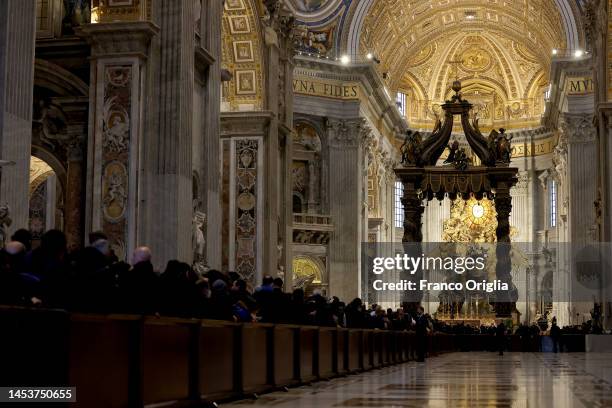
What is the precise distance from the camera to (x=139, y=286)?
6.89 metres

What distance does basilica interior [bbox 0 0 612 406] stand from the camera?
45.8 feet

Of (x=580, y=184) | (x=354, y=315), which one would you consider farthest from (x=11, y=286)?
(x=580, y=184)

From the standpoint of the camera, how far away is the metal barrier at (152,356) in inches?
189

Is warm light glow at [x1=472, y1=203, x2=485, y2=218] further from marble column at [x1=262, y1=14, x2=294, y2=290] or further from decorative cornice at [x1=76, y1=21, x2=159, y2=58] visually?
decorative cornice at [x1=76, y1=21, x2=159, y2=58]

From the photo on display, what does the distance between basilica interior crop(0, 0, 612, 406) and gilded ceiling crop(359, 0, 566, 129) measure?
0.31 feet

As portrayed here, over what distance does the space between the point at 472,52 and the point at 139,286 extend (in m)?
40.2

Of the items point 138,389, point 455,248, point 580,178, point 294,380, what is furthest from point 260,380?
point 455,248

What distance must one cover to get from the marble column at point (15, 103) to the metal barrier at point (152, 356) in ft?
9.70

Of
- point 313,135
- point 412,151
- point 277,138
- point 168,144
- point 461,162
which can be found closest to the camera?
point 168,144

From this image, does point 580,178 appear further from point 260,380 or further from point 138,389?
point 138,389

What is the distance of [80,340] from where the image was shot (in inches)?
212

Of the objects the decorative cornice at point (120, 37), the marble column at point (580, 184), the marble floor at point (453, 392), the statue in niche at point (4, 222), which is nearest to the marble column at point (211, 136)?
the decorative cornice at point (120, 37)

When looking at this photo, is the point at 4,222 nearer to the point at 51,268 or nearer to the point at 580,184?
the point at 51,268

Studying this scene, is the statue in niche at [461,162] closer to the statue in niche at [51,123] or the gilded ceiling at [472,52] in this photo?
the gilded ceiling at [472,52]
